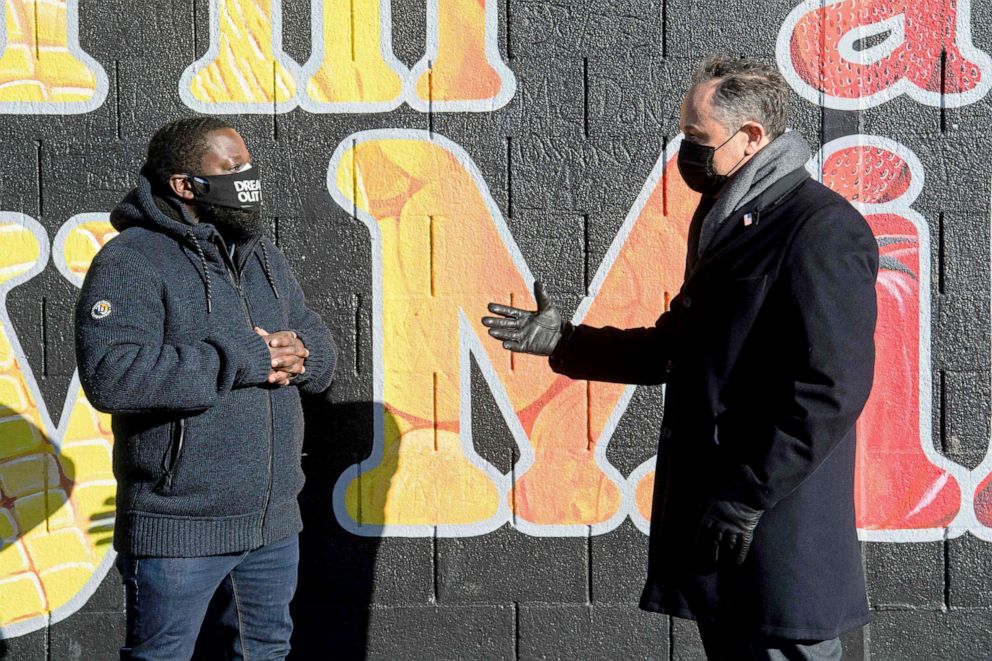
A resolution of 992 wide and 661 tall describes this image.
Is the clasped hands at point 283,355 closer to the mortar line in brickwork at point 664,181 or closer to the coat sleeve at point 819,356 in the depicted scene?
the coat sleeve at point 819,356

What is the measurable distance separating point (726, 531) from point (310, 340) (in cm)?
130

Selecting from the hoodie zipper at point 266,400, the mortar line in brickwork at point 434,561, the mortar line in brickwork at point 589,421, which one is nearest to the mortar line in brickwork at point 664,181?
the mortar line in brickwork at point 589,421

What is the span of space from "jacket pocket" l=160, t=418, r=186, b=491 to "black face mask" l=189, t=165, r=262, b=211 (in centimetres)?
56

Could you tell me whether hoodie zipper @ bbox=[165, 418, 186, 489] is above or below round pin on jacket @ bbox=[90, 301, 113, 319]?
below

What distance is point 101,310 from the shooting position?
8.80 feet

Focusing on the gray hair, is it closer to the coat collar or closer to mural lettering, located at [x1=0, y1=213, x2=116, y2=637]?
the coat collar

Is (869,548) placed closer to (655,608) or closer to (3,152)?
(655,608)

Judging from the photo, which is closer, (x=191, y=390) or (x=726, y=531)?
(x=726, y=531)

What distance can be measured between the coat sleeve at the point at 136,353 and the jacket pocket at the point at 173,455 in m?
0.07

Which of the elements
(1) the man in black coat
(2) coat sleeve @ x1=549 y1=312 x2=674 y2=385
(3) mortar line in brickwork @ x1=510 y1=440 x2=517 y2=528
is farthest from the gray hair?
(3) mortar line in brickwork @ x1=510 y1=440 x2=517 y2=528

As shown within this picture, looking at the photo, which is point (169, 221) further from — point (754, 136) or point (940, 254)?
point (940, 254)

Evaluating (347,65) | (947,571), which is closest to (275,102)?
(347,65)

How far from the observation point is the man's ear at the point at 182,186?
9.42 ft

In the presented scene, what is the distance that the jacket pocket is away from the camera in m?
2.76
